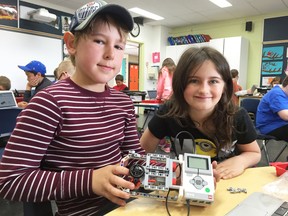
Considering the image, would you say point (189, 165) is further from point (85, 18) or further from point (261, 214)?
point (85, 18)

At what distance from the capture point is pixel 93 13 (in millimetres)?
665

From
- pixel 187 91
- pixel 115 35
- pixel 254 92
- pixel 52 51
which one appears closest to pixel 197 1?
pixel 254 92

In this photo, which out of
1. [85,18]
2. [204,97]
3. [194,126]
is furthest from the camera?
[194,126]

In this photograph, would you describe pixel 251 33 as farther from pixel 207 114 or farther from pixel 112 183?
pixel 112 183

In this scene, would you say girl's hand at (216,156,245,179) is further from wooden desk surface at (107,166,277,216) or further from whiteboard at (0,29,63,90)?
whiteboard at (0,29,63,90)

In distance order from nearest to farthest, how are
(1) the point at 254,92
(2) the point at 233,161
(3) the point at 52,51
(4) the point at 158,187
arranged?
(4) the point at 158,187, (2) the point at 233,161, (1) the point at 254,92, (3) the point at 52,51

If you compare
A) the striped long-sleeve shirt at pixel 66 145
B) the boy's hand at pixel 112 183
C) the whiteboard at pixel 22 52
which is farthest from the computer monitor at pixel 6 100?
the whiteboard at pixel 22 52

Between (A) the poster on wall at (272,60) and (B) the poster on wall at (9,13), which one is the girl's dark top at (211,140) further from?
(A) the poster on wall at (272,60)

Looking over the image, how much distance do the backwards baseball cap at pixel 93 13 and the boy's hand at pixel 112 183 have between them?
383 millimetres

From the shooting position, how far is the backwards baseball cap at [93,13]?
0.67 metres

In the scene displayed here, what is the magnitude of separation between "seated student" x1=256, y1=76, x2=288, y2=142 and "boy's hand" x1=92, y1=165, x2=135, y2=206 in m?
2.15

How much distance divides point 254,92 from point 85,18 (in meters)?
4.72

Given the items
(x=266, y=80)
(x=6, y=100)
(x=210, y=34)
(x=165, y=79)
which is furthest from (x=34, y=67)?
(x=266, y=80)

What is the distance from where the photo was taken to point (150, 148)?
1.17 meters
